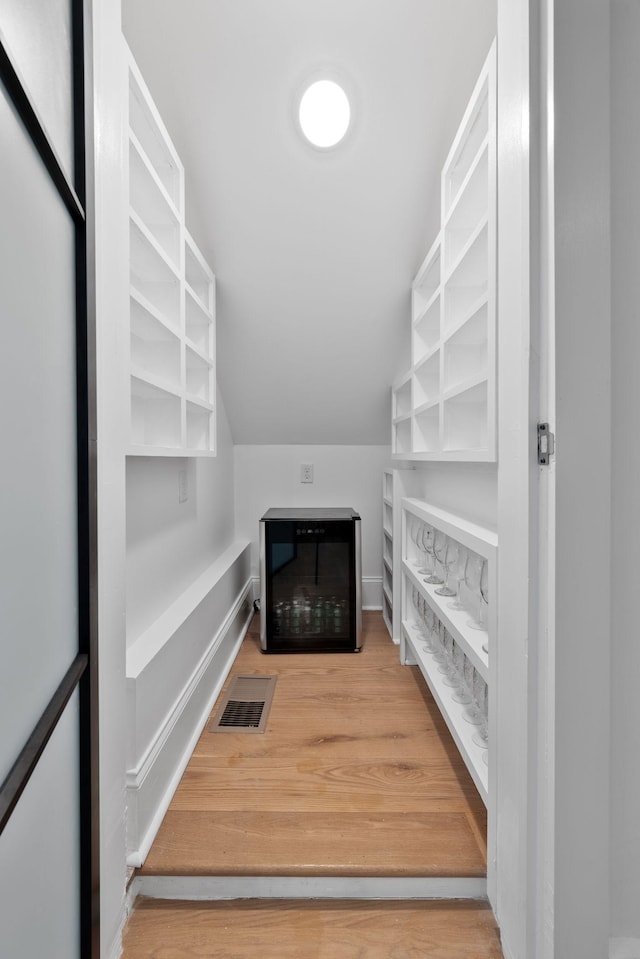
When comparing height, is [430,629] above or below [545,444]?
below

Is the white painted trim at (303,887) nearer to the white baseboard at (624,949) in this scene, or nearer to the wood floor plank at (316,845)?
the wood floor plank at (316,845)

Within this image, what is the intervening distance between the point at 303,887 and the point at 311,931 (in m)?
0.08

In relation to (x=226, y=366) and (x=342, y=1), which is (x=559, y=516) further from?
(x=226, y=366)

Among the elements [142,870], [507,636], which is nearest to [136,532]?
[142,870]

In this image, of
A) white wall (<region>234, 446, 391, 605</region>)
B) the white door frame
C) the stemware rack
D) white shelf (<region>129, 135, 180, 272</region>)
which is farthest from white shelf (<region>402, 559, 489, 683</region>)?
white shelf (<region>129, 135, 180, 272</region>)

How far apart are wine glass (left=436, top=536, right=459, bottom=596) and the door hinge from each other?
81 cm

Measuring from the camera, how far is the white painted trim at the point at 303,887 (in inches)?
37.3

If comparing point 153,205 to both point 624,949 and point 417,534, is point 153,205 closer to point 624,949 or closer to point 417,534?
point 417,534

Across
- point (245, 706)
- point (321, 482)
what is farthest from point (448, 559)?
point (321, 482)

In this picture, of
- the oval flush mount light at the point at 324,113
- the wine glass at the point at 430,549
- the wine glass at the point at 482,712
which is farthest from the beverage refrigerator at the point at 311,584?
the oval flush mount light at the point at 324,113

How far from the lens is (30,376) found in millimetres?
448

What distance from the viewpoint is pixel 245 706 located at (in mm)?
1594

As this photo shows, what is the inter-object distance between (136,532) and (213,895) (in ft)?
2.58

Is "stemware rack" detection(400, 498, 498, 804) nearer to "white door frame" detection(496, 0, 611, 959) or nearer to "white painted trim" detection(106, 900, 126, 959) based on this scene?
"white door frame" detection(496, 0, 611, 959)
